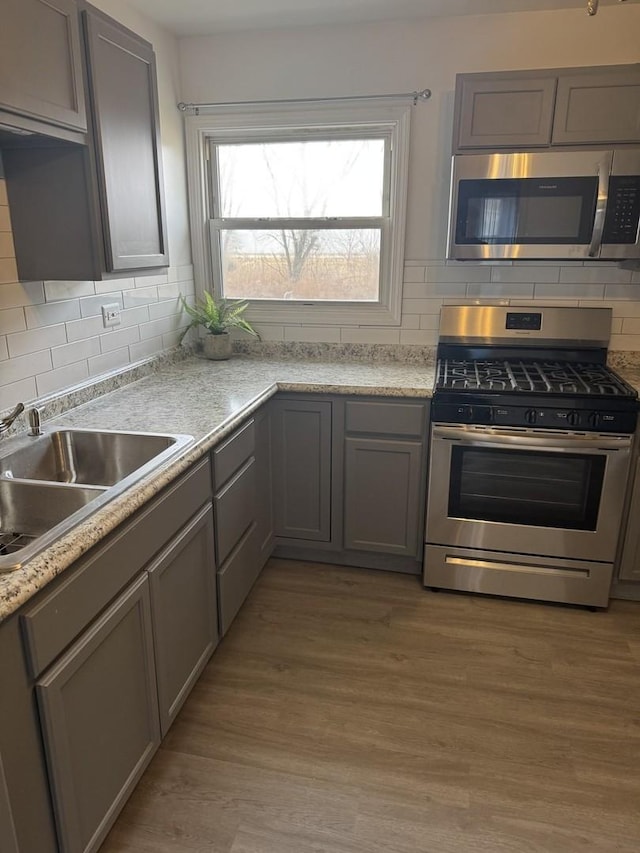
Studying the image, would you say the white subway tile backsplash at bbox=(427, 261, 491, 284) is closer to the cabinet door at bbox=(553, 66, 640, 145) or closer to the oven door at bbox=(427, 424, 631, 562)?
the cabinet door at bbox=(553, 66, 640, 145)

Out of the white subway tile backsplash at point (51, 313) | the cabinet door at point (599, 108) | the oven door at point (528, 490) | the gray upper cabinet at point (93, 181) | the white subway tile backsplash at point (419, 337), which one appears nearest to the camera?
the gray upper cabinet at point (93, 181)

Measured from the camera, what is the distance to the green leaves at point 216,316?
3.12 m

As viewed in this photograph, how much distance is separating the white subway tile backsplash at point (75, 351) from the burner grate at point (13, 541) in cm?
81

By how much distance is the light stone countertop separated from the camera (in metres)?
1.24

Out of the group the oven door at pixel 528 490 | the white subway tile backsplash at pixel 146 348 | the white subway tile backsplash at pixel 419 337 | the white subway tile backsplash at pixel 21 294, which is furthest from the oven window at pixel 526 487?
the white subway tile backsplash at pixel 21 294

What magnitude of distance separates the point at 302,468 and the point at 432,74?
193 cm

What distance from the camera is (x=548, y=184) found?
2518mm

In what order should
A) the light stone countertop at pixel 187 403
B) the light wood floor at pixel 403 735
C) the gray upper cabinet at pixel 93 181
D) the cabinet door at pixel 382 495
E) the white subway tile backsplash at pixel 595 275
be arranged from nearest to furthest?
the light stone countertop at pixel 187 403
the light wood floor at pixel 403 735
the gray upper cabinet at pixel 93 181
the cabinet door at pixel 382 495
the white subway tile backsplash at pixel 595 275

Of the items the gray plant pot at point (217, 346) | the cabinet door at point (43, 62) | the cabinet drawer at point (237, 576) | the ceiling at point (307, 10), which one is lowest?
the cabinet drawer at point (237, 576)

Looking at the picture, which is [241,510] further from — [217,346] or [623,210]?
[623,210]

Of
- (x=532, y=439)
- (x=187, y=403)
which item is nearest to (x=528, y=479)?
(x=532, y=439)

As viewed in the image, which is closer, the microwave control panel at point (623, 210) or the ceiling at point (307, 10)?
the microwave control panel at point (623, 210)

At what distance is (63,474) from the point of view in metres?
2.03

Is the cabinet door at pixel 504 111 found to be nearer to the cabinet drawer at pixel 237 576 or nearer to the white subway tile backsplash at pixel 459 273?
the white subway tile backsplash at pixel 459 273
